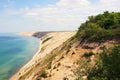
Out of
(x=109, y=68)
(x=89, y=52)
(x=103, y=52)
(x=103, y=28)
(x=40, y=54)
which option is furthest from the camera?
(x=40, y=54)

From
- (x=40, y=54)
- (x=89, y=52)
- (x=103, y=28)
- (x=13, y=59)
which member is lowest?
(x=13, y=59)

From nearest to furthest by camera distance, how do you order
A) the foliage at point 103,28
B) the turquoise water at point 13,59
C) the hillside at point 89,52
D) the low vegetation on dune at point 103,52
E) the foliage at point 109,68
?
1. the foliage at point 109,68
2. the low vegetation on dune at point 103,52
3. the hillside at point 89,52
4. the foliage at point 103,28
5. the turquoise water at point 13,59

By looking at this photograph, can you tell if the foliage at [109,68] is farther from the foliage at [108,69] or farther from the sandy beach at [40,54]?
the sandy beach at [40,54]

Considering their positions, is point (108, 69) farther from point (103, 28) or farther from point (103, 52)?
point (103, 28)

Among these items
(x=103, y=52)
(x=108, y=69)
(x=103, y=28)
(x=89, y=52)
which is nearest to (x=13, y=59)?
(x=103, y=28)

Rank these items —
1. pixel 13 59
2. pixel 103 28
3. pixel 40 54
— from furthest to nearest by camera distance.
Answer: pixel 13 59
pixel 40 54
pixel 103 28

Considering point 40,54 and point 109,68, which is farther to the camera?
point 40,54

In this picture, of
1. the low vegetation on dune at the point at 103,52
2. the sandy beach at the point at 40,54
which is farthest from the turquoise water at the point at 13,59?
the low vegetation on dune at the point at 103,52

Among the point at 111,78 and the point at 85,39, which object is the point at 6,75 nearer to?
the point at 85,39

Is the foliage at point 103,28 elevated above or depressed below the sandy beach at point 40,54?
above

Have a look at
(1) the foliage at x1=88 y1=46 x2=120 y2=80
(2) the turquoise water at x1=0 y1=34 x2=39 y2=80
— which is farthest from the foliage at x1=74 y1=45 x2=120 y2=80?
(2) the turquoise water at x1=0 y1=34 x2=39 y2=80
